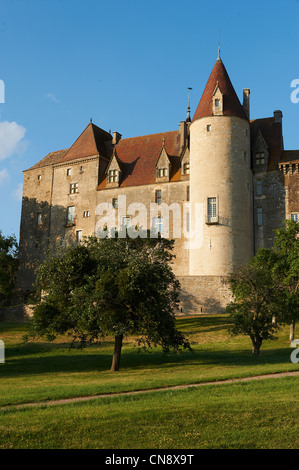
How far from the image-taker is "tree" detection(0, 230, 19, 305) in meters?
51.6

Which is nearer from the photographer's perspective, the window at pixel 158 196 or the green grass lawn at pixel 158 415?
the green grass lawn at pixel 158 415

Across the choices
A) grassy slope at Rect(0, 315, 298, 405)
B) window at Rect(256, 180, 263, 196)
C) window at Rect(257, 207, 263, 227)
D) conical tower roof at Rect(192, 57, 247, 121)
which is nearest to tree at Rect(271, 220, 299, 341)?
grassy slope at Rect(0, 315, 298, 405)

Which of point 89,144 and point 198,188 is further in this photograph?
point 89,144

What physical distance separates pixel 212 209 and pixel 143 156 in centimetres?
1513

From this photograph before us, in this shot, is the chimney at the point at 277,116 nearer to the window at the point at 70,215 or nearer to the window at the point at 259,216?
the window at the point at 259,216

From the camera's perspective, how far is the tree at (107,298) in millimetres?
24344

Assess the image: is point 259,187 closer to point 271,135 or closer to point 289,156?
point 289,156

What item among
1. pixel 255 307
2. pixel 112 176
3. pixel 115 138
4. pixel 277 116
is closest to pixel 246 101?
pixel 277 116

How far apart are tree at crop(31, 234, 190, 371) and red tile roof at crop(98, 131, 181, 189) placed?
31196 mm

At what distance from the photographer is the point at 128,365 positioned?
27.2 meters

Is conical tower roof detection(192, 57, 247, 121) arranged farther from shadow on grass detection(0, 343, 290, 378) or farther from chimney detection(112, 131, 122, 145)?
shadow on grass detection(0, 343, 290, 378)

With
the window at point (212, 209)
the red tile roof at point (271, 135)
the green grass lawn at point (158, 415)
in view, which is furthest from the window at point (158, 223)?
the green grass lawn at point (158, 415)

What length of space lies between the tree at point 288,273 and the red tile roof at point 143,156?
19.9 m

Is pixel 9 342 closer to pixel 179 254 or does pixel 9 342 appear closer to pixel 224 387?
pixel 179 254
